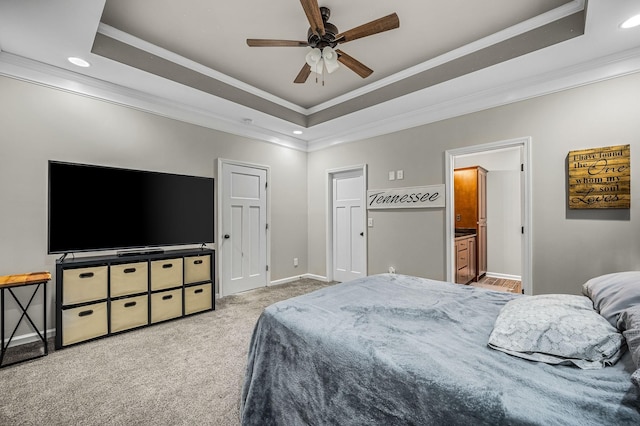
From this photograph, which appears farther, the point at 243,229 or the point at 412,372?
the point at 243,229

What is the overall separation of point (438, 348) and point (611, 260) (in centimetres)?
264

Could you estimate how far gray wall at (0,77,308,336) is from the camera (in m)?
2.52

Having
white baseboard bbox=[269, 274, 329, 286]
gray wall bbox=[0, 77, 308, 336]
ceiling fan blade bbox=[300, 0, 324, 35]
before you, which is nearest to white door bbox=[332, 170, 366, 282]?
white baseboard bbox=[269, 274, 329, 286]

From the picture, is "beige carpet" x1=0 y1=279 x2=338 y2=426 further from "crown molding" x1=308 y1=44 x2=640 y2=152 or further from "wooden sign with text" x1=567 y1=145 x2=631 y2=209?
"wooden sign with text" x1=567 y1=145 x2=631 y2=209

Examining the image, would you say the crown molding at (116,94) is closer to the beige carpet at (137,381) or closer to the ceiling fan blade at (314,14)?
the ceiling fan blade at (314,14)

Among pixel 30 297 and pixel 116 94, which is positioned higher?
pixel 116 94

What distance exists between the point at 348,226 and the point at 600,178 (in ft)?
10.1

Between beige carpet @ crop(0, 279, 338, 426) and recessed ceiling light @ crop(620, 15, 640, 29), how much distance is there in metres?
3.84

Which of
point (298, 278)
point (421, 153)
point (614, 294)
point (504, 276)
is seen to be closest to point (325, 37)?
point (421, 153)

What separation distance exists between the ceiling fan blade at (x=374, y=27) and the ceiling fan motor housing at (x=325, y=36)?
8 cm

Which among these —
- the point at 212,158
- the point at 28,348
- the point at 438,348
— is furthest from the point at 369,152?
the point at 28,348

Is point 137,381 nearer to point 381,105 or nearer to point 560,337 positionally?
point 560,337

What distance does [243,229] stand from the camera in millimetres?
4297

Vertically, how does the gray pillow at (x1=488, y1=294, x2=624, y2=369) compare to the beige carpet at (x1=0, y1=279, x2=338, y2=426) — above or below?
above
